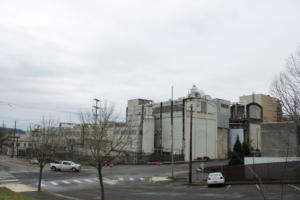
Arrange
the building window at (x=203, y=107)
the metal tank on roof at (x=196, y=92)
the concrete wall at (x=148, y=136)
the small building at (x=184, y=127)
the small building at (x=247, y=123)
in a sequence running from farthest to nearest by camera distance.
→ the small building at (x=247, y=123), the metal tank on roof at (x=196, y=92), the building window at (x=203, y=107), the concrete wall at (x=148, y=136), the small building at (x=184, y=127)

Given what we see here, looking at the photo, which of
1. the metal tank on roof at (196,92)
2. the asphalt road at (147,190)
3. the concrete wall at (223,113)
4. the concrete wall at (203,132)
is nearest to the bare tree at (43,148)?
the asphalt road at (147,190)

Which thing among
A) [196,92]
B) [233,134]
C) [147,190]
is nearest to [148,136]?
[196,92]

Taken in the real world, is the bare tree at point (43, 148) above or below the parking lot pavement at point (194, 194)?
above

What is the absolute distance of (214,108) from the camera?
2648 inches

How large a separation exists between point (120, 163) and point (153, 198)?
130 feet

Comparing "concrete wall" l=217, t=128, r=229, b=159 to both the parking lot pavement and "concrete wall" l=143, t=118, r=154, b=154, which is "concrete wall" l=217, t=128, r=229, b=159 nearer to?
"concrete wall" l=143, t=118, r=154, b=154

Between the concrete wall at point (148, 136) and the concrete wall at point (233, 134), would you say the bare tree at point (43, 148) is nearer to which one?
the concrete wall at point (148, 136)

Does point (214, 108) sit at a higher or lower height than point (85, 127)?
higher

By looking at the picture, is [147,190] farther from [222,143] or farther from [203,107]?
[222,143]

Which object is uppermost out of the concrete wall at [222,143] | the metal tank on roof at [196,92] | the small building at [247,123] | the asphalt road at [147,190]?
the metal tank on roof at [196,92]

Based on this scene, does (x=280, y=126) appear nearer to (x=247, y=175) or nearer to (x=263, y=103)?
(x=247, y=175)

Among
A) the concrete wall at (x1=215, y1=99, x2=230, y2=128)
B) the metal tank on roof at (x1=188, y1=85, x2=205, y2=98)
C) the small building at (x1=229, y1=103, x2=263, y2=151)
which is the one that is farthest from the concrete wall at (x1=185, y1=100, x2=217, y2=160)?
the small building at (x1=229, y1=103, x2=263, y2=151)

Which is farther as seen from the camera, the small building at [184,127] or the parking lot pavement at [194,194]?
the small building at [184,127]

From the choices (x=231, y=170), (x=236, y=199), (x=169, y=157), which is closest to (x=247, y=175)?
(x=231, y=170)
